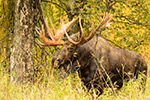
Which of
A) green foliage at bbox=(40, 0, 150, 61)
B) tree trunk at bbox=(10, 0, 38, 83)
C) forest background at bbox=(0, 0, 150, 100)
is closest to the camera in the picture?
tree trunk at bbox=(10, 0, 38, 83)

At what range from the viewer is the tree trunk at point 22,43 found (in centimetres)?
634

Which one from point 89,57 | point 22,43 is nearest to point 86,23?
point 89,57

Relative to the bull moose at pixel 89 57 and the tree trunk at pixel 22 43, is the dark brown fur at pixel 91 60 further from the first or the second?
the tree trunk at pixel 22 43

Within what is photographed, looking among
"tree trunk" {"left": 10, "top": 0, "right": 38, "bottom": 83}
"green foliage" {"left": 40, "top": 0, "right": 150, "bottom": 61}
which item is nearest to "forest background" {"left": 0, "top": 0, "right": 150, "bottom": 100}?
"green foliage" {"left": 40, "top": 0, "right": 150, "bottom": 61}

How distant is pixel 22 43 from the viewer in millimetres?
6375

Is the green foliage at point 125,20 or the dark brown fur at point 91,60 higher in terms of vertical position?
the green foliage at point 125,20

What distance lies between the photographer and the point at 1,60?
681 cm

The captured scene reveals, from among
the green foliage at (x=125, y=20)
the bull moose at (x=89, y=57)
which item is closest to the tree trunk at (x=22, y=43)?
the bull moose at (x=89, y=57)

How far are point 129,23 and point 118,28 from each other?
1.89ft

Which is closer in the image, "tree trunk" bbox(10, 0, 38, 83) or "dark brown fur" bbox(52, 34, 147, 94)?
"tree trunk" bbox(10, 0, 38, 83)

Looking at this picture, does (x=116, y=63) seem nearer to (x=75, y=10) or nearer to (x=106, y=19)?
(x=106, y=19)

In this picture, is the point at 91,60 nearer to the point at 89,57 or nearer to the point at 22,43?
the point at 89,57

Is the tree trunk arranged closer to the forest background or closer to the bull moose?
the forest background

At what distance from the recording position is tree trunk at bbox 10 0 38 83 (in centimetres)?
634
